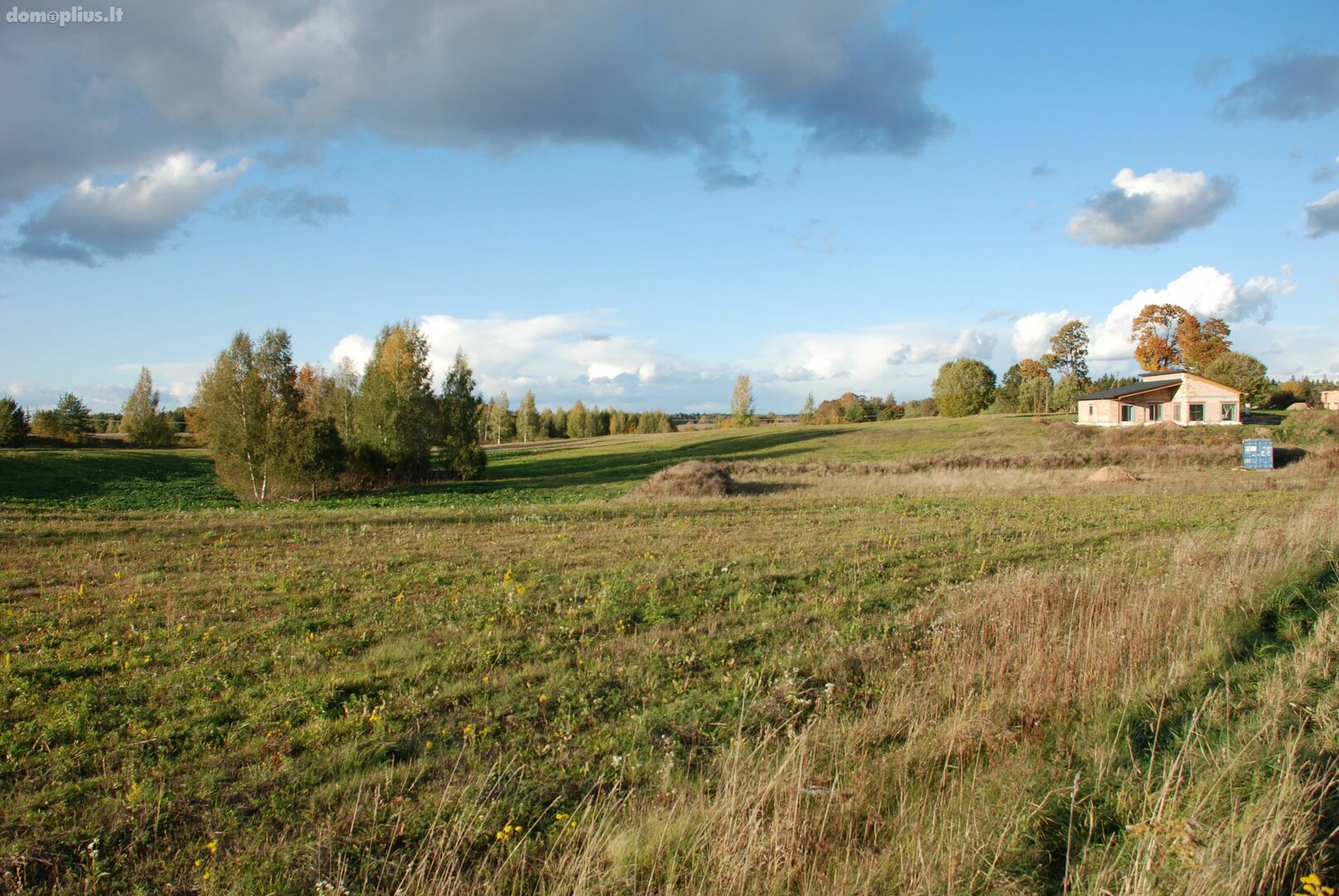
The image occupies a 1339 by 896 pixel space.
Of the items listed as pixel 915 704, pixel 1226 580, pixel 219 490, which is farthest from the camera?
pixel 219 490

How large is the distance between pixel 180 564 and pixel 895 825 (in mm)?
12061

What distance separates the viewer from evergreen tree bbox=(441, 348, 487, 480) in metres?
50.8

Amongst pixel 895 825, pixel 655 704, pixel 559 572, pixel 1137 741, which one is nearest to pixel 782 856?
pixel 895 825

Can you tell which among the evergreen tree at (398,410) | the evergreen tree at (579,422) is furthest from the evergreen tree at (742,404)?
the evergreen tree at (398,410)

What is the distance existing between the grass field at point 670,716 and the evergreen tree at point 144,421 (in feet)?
259

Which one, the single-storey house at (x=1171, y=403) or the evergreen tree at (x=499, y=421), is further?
the evergreen tree at (x=499, y=421)

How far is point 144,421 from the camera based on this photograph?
79062mm

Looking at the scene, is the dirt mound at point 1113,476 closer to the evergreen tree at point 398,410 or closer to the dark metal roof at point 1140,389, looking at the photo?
the dark metal roof at point 1140,389

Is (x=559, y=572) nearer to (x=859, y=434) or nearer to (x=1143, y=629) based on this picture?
(x=1143, y=629)

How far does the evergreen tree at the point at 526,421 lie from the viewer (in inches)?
4938

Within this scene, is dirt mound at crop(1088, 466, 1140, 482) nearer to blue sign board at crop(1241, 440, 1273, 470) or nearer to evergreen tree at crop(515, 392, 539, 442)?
blue sign board at crop(1241, 440, 1273, 470)

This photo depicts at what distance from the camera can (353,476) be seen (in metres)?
42.8

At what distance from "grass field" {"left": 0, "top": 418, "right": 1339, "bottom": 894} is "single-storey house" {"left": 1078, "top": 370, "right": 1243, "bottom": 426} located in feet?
185

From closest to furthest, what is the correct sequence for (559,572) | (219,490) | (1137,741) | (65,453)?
(1137,741)
(559,572)
(219,490)
(65,453)
